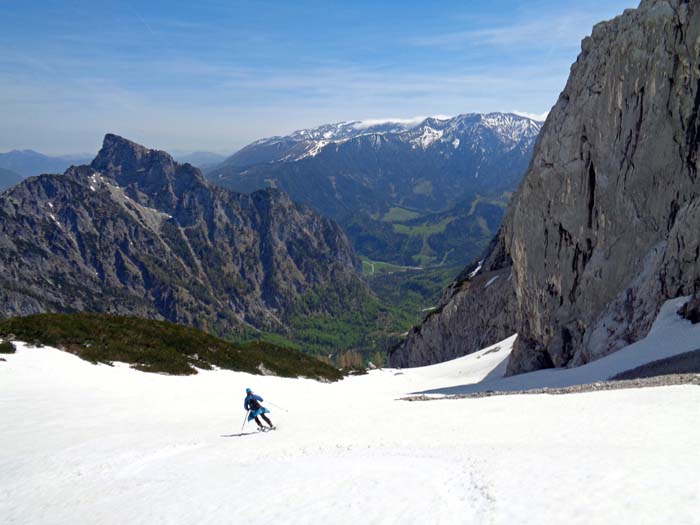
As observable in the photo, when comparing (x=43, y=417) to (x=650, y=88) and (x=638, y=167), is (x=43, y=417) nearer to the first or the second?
(x=638, y=167)

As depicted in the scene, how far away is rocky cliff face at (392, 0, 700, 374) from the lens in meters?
36.4

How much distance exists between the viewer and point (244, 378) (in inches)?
1473

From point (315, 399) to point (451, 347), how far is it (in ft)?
219

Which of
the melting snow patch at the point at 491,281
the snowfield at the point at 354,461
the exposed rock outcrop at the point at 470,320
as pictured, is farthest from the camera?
the melting snow patch at the point at 491,281

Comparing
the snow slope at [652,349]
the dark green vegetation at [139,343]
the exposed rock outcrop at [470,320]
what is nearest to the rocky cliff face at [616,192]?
the snow slope at [652,349]

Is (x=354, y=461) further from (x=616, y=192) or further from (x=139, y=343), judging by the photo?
(x=616, y=192)

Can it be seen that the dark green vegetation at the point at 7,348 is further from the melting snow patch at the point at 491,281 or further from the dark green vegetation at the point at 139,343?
the melting snow patch at the point at 491,281

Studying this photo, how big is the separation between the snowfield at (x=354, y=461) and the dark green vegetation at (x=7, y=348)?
14.3ft

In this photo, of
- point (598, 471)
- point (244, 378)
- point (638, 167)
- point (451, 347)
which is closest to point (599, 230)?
point (638, 167)

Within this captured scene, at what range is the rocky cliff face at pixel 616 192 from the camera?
36.4m

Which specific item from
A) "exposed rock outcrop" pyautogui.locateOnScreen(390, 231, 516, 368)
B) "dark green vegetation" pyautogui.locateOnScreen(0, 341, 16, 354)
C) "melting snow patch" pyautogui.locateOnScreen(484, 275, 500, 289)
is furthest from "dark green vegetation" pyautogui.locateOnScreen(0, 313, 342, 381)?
"melting snow patch" pyautogui.locateOnScreen(484, 275, 500, 289)

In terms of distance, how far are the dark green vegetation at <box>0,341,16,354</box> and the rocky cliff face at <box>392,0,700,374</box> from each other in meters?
40.3

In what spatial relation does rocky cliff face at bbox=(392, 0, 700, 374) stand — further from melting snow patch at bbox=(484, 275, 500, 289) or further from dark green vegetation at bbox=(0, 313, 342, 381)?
melting snow patch at bbox=(484, 275, 500, 289)

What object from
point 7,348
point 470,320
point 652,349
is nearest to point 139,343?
point 7,348
